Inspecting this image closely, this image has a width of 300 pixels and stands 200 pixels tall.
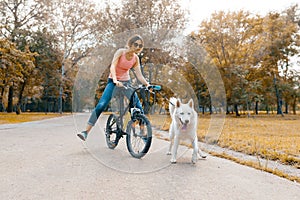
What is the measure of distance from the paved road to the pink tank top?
93 centimetres

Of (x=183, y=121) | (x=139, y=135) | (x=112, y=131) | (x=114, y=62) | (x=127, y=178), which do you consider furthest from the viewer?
(x=112, y=131)

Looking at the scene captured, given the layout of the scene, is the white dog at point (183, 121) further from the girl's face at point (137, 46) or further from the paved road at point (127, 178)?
the girl's face at point (137, 46)

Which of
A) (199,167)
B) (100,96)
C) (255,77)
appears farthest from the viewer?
(255,77)

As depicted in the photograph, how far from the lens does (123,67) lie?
4.38 meters

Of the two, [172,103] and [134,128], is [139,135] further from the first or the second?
[172,103]

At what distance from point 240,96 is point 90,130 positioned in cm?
1993

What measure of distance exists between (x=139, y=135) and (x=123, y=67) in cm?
103

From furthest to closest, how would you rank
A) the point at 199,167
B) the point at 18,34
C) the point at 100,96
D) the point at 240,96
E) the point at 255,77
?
the point at 255,77 < the point at 18,34 < the point at 240,96 < the point at 100,96 < the point at 199,167

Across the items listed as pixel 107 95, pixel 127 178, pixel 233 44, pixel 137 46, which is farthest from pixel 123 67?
pixel 233 44

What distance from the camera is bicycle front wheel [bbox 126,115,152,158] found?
4.00 meters

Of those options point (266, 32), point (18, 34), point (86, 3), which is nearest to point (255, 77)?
point (266, 32)

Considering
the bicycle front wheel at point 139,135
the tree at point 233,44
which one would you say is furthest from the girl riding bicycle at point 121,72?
the tree at point 233,44

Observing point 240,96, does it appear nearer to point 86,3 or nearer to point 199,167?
point 86,3

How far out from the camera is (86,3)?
24.5m
